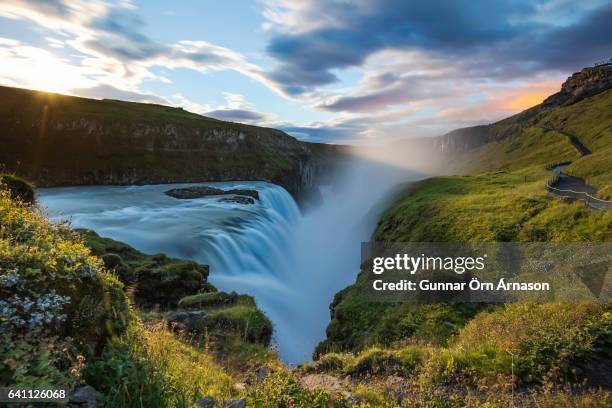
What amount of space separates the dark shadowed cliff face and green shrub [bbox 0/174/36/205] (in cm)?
6913

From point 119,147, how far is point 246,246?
256 ft

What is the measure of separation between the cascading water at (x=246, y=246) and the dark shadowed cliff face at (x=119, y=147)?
19304mm

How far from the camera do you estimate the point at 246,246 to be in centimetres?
3859

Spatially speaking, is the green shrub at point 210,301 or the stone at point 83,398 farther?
the green shrub at point 210,301

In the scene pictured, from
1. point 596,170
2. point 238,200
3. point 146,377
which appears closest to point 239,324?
point 146,377

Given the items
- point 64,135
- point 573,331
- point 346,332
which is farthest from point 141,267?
point 64,135

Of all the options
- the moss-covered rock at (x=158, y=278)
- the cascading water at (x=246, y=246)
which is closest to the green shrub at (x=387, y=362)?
the cascading water at (x=246, y=246)

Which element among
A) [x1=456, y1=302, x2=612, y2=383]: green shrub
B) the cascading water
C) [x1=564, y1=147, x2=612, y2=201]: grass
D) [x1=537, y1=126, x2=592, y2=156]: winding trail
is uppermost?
[x1=537, y1=126, x2=592, y2=156]: winding trail

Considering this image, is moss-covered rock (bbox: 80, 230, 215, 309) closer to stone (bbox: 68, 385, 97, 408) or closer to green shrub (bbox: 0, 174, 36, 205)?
→ green shrub (bbox: 0, 174, 36, 205)

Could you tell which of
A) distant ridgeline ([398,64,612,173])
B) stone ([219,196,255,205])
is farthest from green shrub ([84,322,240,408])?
distant ridgeline ([398,64,612,173])

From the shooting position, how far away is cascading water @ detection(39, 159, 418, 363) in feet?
99.0

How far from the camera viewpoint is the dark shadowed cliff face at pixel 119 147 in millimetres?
83500

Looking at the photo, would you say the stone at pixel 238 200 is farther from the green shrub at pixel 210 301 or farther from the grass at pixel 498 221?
the green shrub at pixel 210 301

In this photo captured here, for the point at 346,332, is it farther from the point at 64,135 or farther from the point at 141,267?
the point at 64,135
